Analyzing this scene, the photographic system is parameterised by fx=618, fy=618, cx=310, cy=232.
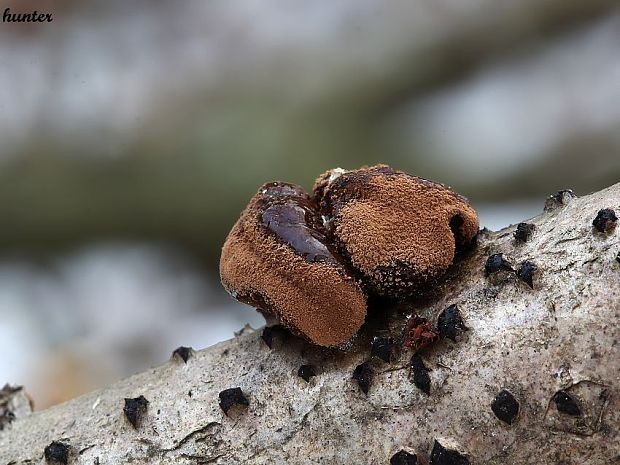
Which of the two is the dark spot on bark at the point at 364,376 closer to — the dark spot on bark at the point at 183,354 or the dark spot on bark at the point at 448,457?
the dark spot on bark at the point at 448,457

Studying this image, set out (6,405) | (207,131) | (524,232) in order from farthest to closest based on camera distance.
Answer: (207,131), (6,405), (524,232)

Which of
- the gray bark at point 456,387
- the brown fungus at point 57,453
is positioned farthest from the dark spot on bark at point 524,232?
the brown fungus at point 57,453

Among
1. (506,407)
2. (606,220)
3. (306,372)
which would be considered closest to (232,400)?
(306,372)

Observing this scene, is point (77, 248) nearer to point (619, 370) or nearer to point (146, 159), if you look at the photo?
point (146, 159)

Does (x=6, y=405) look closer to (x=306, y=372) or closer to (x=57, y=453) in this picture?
(x=57, y=453)

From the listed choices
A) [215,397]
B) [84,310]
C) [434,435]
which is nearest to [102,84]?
[84,310]

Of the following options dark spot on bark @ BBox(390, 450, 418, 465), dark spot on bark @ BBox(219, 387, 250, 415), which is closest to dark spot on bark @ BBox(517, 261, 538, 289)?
dark spot on bark @ BBox(390, 450, 418, 465)
